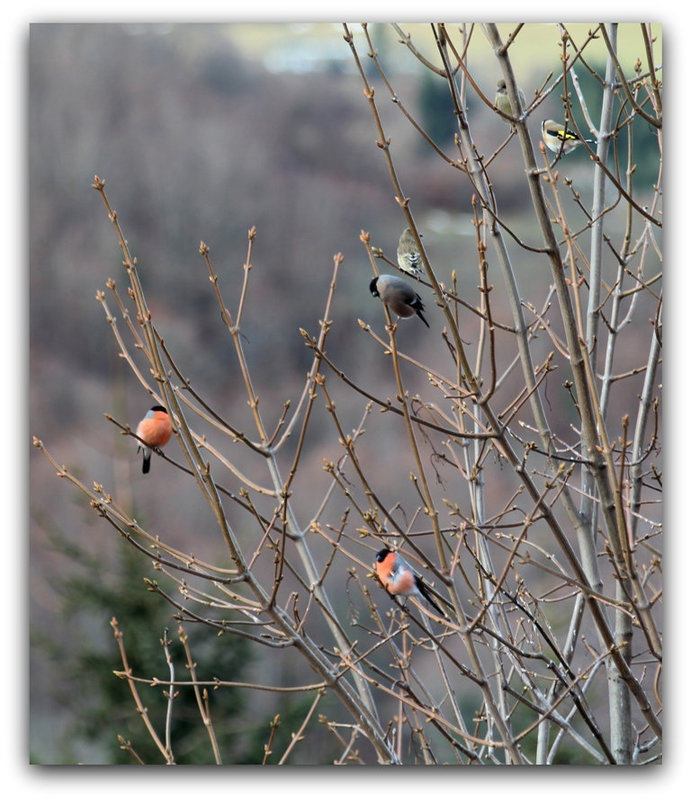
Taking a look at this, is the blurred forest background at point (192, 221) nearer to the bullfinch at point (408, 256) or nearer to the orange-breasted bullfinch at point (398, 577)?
the bullfinch at point (408, 256)

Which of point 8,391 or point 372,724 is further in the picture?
point 8,391

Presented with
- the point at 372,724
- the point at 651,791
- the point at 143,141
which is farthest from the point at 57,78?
the point at 651,791

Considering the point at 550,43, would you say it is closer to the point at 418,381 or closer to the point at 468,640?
Answer: the point at 418,381

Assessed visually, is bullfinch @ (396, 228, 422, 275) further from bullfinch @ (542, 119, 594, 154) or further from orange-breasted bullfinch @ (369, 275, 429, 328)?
bullfinch @ (542, 119, 594, 154)

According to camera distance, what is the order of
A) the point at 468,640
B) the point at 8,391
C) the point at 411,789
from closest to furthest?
the point at 468,640
the point at 411,789
the point at 8,391

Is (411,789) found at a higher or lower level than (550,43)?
lower

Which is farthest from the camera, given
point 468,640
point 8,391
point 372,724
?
point 8,391

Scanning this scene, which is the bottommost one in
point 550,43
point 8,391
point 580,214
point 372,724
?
point 372,724
